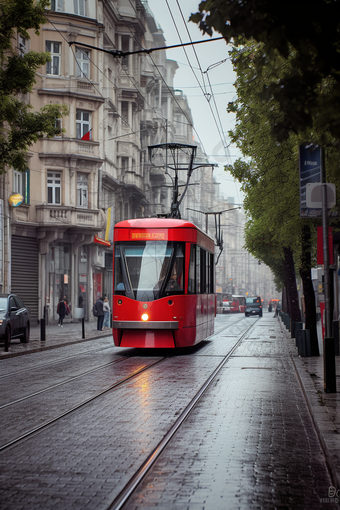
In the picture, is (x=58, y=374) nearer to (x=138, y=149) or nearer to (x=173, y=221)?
(x=173, y=221)

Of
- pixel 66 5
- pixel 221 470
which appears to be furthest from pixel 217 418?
pixel 66 5

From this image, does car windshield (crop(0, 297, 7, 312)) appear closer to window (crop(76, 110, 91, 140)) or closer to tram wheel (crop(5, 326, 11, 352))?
tram wheel (crop(5, 326, 11, 352))

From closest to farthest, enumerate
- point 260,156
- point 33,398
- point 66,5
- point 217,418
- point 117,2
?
point 217,418 < point 33,398 < point 260,156 < point 66,5 < point 117,2

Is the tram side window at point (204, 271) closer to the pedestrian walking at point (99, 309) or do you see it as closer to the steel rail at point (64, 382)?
the steel rail at point (64, 382)

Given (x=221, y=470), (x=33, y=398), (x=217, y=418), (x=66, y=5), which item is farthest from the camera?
(x=66, y=5)

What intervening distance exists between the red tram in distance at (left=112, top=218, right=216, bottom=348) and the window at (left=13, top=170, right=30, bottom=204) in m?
17.0

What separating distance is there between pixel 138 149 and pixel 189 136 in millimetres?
50921

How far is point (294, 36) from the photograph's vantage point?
16.5ft

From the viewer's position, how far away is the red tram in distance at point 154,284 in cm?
1653

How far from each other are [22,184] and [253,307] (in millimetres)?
42454

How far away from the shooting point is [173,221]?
17.3m

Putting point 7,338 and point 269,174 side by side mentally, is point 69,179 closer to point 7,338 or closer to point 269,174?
point 7,338

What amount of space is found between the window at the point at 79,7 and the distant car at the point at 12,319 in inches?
888

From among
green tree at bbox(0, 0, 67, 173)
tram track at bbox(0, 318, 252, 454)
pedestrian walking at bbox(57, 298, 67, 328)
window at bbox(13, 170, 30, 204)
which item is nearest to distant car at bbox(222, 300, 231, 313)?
pedestrian walking at bbox(57, 298, 67, 328)
